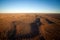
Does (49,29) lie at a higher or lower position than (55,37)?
higher

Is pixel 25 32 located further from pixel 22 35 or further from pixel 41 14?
pixel 41 14

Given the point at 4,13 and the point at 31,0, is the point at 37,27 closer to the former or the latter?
the point at 31,0

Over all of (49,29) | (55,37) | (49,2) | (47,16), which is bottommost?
(55,37)

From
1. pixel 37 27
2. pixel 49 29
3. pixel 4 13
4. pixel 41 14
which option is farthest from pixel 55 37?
pixel 4 13

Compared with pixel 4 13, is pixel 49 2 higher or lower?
higher

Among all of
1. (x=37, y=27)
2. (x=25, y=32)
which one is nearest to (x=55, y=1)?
(x=37, y=27)

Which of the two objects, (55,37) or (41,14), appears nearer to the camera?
(55,37)
